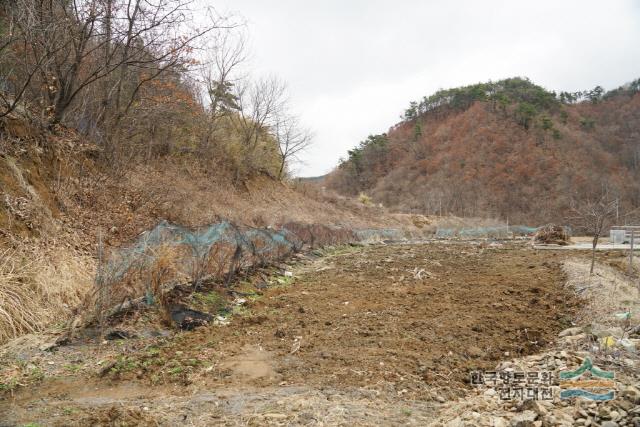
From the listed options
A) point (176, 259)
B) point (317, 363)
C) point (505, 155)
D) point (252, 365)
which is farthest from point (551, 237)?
point (505, 155)

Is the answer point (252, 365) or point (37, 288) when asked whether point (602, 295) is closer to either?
point (252, 365)

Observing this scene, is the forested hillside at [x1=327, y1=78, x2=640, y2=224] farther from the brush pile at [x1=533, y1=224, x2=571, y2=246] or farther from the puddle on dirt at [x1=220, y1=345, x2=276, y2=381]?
the puddle on dirt at [x1=220, y1=345, x2=276, y2=381]

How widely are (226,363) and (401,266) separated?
8.52 meters

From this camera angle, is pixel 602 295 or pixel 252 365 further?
pixel 602 295

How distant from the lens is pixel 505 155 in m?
62.8

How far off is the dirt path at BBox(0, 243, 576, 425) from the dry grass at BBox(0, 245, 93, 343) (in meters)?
1.26

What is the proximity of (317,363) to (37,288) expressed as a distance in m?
3.54

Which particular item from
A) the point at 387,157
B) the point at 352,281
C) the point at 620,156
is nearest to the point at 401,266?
the point at 352,281

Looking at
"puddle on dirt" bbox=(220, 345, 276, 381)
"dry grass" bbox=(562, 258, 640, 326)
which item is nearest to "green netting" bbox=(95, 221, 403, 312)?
"puddle on dirt" bbox=(220, 345, 276, 381)

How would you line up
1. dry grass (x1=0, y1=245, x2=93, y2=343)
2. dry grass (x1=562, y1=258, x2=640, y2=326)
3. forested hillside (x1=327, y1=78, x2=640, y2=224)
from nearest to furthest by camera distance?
1. dry grass (x1=0, y1=245, x2=93, y2=343)
2. dry grass (x1=562, y1=258, x2=640, y2=326)
3. forested hillside (x1=327, y1=78, x2=640, y2=224)

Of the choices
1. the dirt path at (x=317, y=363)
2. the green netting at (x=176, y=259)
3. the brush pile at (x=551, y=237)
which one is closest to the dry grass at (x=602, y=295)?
the dirt path at (x=317, y=363)

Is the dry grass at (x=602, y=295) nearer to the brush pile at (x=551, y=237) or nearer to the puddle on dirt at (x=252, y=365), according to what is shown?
the puddle on dirt at (x=252, y=365)

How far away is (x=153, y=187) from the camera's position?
12.1 metres

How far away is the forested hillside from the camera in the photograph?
5456 cm
